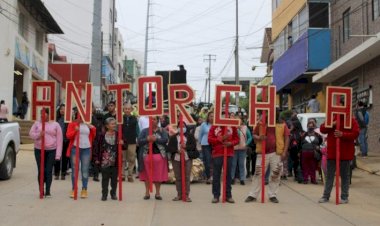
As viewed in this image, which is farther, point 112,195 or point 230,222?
point 112,195

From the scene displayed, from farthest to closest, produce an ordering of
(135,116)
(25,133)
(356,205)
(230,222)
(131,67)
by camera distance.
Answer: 1. (131,67)
2. (25,133)
3. (135,116)
4. (356,205)
5. (230,222)

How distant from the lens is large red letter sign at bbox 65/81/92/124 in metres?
10.4

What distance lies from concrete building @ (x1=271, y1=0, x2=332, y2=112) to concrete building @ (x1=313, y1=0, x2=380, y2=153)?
50cm

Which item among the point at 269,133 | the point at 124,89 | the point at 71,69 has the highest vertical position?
the point at 71,69

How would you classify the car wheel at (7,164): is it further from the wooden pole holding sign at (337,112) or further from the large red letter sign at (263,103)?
the wooden pole holding sign at (337,112)

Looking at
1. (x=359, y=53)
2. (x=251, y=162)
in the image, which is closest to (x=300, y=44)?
(x=359, y=53)

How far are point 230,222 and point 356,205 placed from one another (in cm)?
309

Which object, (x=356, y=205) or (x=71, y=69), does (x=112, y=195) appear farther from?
(x=71, y=69)

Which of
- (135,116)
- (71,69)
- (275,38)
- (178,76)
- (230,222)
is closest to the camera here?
(230,222)

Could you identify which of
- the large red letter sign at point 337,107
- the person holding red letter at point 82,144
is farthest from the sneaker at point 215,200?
the large red letter sign at point 337,107

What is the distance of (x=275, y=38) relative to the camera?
3425 centimetres

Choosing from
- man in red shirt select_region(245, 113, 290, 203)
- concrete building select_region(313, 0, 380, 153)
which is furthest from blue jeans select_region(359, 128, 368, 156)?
man in red shirt select_region(245, 113, 290, 203)

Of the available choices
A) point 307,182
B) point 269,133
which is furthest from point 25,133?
point 269,133

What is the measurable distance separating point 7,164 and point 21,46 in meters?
16.4
